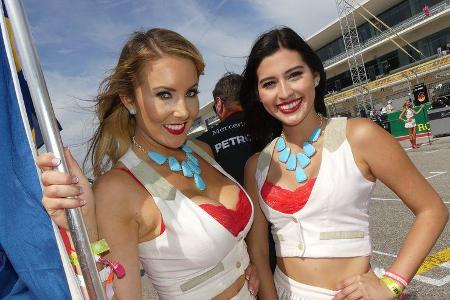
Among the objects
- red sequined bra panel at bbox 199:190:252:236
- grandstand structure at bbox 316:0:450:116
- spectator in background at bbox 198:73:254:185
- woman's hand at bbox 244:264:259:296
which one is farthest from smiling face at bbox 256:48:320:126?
grandstand structure at bbox 316:0:450:116

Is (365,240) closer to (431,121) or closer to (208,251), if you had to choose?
(208,251)

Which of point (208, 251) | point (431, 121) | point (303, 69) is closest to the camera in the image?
point (208, 251)

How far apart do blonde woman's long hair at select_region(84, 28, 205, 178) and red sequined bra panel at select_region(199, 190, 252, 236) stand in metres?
0.56

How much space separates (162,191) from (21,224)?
1.95 ft

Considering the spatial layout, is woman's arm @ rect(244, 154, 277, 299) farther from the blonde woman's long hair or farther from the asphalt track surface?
the asphalt track surface

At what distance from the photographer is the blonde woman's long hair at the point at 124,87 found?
2006mm

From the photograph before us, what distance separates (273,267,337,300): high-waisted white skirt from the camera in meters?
1.99

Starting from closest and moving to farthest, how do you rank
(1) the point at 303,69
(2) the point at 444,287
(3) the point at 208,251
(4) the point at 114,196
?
(4) the point at 114,196 → (3) the point at 208,251 → (1) the point at 303,69 → (2) the point at 444,287

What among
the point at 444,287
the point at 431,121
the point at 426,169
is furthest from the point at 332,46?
the point at 444,287

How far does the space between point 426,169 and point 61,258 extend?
31.6 feet

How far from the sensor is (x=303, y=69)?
2.21 m

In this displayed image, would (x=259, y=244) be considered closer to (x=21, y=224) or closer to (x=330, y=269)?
(x=330, y=269)

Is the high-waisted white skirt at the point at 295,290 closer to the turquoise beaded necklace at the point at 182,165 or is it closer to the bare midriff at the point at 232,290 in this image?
the bare midriff at the point at 232,290

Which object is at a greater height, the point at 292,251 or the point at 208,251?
the point at 208,251
